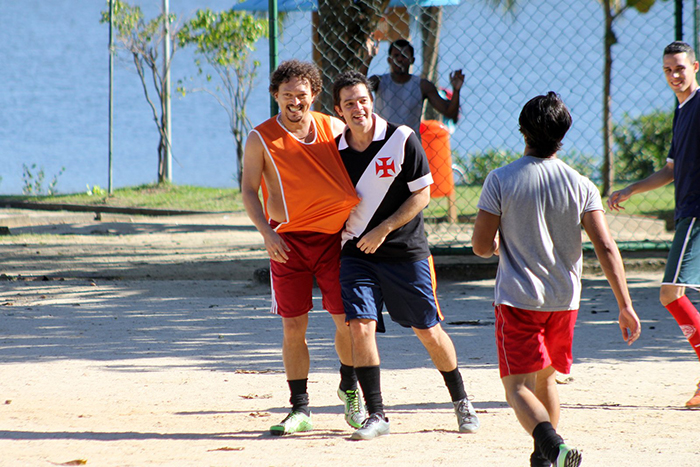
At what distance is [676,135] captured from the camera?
4.49 metres

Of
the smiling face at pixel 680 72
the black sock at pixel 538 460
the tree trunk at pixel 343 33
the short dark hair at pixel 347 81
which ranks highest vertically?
the tree trunk at pixel 343 33

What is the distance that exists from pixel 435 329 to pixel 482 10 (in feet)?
18.4

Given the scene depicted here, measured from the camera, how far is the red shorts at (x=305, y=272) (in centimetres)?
402

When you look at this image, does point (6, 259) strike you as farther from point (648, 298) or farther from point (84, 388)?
point (648, 298)

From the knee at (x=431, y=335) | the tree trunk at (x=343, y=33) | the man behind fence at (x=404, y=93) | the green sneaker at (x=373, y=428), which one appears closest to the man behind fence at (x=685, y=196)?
the knee at (x=431, y=335)

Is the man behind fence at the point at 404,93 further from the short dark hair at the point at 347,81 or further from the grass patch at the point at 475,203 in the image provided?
the grass patch at the point at 475,203

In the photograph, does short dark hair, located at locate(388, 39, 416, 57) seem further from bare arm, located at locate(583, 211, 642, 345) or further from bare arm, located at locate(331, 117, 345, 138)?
bare arm, located at locate(583, 211, 642, 345)

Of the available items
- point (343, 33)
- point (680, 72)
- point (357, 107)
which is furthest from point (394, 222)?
point (343, 33)

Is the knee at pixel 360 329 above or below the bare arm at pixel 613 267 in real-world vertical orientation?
below

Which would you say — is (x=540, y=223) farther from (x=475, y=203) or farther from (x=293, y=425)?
(x=475, y=203)

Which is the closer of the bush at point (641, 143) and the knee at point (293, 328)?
the knee at point (293, 328)

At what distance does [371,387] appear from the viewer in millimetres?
3863

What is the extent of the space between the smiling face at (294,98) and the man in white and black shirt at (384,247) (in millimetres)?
151

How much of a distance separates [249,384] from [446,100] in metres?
3.93
